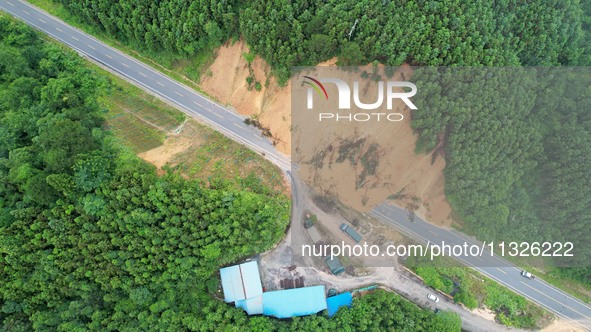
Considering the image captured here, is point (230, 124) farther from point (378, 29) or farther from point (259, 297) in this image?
point (259, 297)

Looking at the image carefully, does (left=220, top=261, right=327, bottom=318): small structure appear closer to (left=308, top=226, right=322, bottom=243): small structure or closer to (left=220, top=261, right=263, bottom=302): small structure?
(left=220, top=261, right=263, bottom=302): small structure

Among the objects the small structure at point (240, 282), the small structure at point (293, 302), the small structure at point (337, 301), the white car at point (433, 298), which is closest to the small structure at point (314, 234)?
the small structure at point (293, 302)

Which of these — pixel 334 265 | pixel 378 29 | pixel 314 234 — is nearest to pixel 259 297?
pixel 334 265

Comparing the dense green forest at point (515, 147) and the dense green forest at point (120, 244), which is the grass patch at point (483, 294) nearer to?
the dense green forest at point (120, 244)

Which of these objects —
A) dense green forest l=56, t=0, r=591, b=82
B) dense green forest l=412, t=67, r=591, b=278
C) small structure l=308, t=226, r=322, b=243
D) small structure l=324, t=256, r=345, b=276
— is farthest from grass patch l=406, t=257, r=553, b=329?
dense green forest l=56, t=0, r=591, b=82

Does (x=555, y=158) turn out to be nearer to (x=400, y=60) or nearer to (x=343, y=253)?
(x=400, y=60)

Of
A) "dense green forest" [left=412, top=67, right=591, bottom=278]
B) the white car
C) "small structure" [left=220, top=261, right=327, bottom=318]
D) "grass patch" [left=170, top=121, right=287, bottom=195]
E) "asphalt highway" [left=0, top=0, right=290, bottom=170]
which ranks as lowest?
"small structure" [left=220, top=261, right=327, bottom=318]
